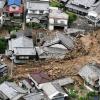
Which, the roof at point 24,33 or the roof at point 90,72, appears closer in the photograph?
the roof at point 90,72

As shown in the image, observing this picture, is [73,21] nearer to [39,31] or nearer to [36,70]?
[39,31]

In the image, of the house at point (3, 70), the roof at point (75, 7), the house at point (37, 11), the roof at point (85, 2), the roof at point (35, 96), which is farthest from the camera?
the roof at point (85, 2)

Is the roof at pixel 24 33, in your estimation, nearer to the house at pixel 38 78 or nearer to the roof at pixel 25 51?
the roof at pixel 25 51

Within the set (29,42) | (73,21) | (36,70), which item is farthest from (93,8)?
(36,70)

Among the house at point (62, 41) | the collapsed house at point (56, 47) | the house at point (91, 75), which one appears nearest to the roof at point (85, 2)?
the house at point (62, 41)

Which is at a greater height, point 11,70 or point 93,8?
point 93,8

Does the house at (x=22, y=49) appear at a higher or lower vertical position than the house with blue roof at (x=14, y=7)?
lower

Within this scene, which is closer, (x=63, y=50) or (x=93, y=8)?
(x=63, y=50)
